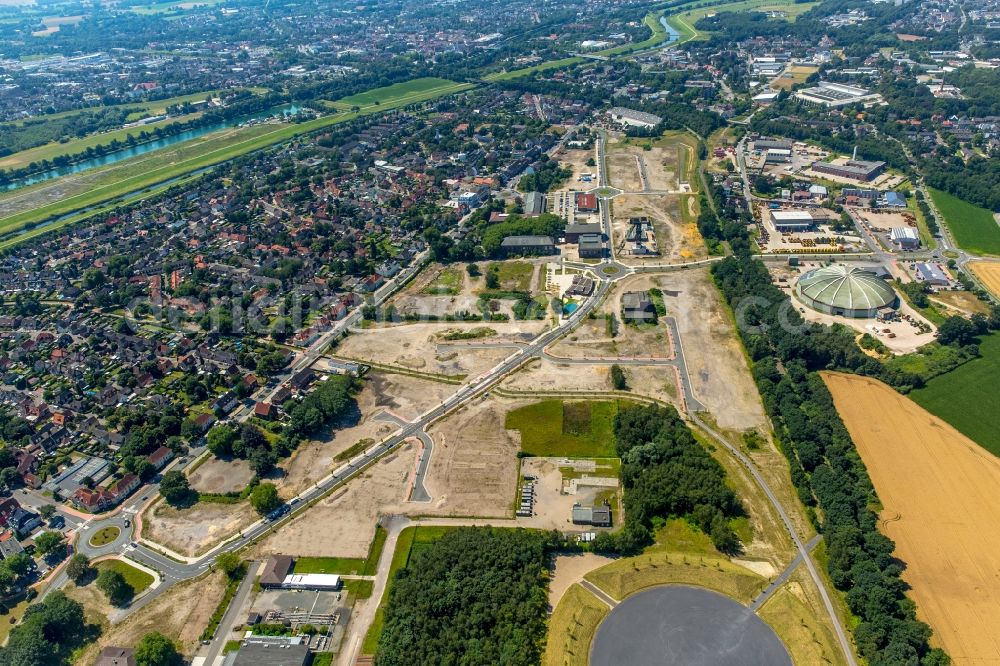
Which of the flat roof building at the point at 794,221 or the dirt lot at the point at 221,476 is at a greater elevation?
the flat roof building at the point at 794,221

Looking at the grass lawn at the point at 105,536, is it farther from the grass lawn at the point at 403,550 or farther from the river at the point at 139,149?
the river at the point at 139,149

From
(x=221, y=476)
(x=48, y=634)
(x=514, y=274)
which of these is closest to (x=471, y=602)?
(x=221, y=476)

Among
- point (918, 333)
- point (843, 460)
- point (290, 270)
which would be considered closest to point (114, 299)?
point (290, 270)

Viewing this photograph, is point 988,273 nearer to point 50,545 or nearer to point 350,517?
point 350,517

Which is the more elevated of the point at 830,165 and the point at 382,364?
the point at 830,165

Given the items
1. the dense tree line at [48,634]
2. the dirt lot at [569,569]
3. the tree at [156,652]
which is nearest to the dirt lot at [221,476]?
the dense tree line at [48,634]

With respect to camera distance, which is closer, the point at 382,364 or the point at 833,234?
the point at 382,364

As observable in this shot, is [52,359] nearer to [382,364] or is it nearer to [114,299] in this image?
[114,299]
